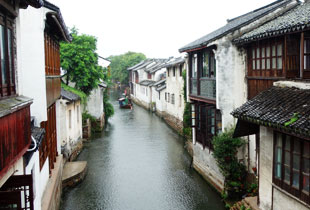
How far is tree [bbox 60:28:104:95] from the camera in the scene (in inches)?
1001

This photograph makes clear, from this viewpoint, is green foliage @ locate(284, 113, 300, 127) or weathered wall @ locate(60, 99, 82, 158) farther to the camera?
weathered wall @ locate(60, 99, 82, 158)

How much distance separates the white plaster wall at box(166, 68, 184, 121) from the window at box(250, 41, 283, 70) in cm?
1735

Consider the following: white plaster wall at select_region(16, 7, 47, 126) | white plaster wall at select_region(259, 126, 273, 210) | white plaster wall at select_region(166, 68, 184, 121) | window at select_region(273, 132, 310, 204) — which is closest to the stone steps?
white plaster wall at select_region(259, 126, 273, 210)

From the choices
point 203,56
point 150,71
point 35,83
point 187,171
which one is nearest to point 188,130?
point 187,171

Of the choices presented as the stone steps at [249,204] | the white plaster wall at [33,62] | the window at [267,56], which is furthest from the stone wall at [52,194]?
the window at [267,56]

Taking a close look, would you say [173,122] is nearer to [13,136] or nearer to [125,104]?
[125,104]

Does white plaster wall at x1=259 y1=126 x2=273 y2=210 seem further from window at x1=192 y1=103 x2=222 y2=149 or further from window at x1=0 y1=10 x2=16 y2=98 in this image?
window at x1=0 y1=10 x2=16 y2=98

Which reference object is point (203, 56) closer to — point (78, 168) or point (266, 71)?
point (266, 71)

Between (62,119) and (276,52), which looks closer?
(276,52)

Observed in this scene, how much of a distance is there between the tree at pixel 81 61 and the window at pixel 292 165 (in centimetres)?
1943

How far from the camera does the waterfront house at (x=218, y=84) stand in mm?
13047

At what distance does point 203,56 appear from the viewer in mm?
16250

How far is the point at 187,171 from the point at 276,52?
31.0 ft

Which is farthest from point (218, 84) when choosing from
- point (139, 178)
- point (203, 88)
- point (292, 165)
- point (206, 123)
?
point (139, 178)
